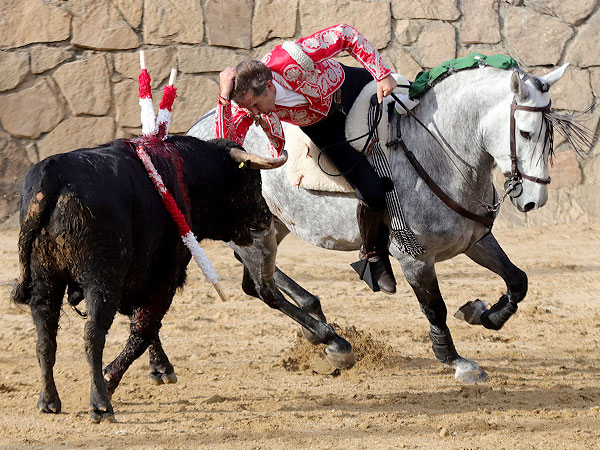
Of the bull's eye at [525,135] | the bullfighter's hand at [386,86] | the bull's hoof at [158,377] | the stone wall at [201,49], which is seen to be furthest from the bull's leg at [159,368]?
the stone wall at [201,49]

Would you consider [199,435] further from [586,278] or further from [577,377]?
[586,278]

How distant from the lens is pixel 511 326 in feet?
21.5

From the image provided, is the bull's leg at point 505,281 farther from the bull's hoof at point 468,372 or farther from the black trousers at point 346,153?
the black trousers at point 346,153

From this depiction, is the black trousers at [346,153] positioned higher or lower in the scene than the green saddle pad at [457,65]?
lower

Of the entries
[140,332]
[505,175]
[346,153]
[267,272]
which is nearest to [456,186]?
[505,175]

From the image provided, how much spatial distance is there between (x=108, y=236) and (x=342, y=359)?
1.83 m

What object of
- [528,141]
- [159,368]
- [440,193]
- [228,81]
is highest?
[228,81]

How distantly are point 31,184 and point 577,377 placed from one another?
3211 millimetres

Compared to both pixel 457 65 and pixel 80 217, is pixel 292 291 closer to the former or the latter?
pixel 457 65

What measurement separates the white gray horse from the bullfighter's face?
815 millimetres

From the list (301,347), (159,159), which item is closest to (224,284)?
(301,347)

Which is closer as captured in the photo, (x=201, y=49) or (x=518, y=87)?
(x=518, y=87)

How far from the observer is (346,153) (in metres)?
5.01

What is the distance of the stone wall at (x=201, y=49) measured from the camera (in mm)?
9102
